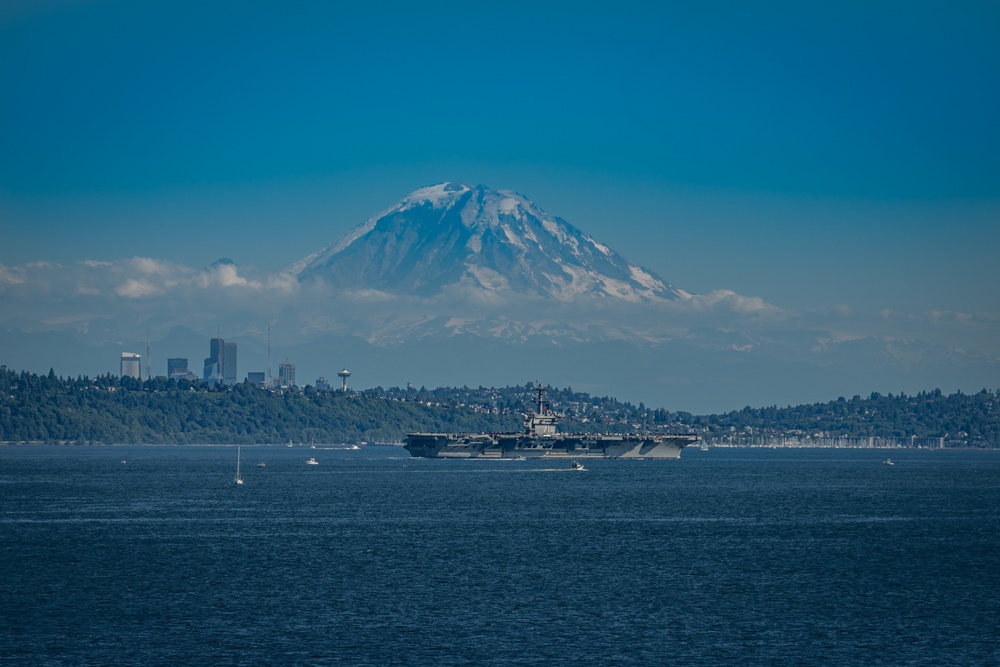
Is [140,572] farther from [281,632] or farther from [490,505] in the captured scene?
[490,505]

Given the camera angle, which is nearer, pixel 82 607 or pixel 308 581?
pixel 82 607

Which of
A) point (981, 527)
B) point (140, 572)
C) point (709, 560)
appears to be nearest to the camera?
point (140, 572)

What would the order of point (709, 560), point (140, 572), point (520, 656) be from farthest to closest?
point (709, 560), point (140, 572), point (520, 656)

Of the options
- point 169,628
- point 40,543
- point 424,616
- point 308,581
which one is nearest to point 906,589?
point 424,616

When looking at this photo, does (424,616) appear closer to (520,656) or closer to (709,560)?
(520,656)

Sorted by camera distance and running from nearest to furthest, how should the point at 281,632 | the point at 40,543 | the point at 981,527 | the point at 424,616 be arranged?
the point at 281,632, the point at 424,616, the point at 40,543, the point at 981,527

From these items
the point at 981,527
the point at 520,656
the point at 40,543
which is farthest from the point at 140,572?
the point at 981,527
